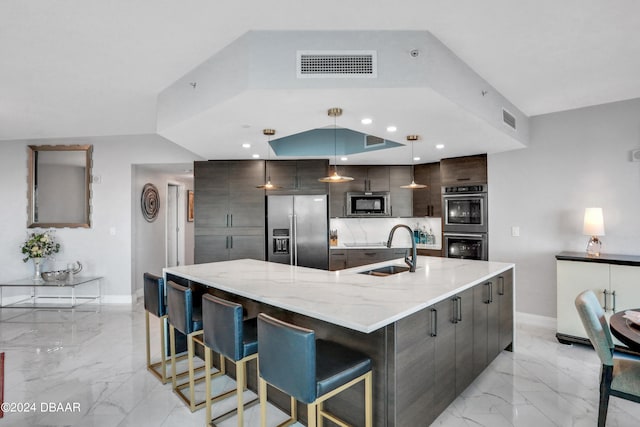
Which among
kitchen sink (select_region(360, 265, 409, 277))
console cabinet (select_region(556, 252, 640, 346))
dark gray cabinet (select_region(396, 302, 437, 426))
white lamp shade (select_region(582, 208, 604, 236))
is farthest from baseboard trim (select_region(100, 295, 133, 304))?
white lamp shade (select_region(582, 208, 604, 236))

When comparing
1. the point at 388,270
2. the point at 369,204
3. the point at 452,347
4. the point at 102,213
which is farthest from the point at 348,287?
the point at 102,213

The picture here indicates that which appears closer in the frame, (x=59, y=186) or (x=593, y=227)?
(x=593, y=227)

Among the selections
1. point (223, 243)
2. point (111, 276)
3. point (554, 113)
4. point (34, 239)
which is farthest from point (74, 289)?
point (554, 113)

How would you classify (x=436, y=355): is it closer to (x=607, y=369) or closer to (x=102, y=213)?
(x=607, y=369)

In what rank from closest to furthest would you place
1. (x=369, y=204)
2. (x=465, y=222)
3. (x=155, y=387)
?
(x=155, y=387) → (x=465, y=222) → (x=369, y=204)

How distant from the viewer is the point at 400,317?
1.70 meters

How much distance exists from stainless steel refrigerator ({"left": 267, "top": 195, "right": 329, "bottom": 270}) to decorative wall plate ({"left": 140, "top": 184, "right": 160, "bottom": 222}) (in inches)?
87.2

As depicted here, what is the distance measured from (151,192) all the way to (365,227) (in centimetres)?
379

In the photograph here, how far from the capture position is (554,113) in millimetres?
3949

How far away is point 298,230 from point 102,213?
308cm

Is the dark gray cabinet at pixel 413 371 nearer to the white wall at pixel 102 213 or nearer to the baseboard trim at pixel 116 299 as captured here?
the white wall at pixel 102 213

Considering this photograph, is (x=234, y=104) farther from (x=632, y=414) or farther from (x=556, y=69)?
(x=632, y=414)

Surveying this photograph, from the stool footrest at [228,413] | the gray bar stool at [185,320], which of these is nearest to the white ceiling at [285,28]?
the gray bar stool at [185,320]

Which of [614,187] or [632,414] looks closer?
[632,414]
